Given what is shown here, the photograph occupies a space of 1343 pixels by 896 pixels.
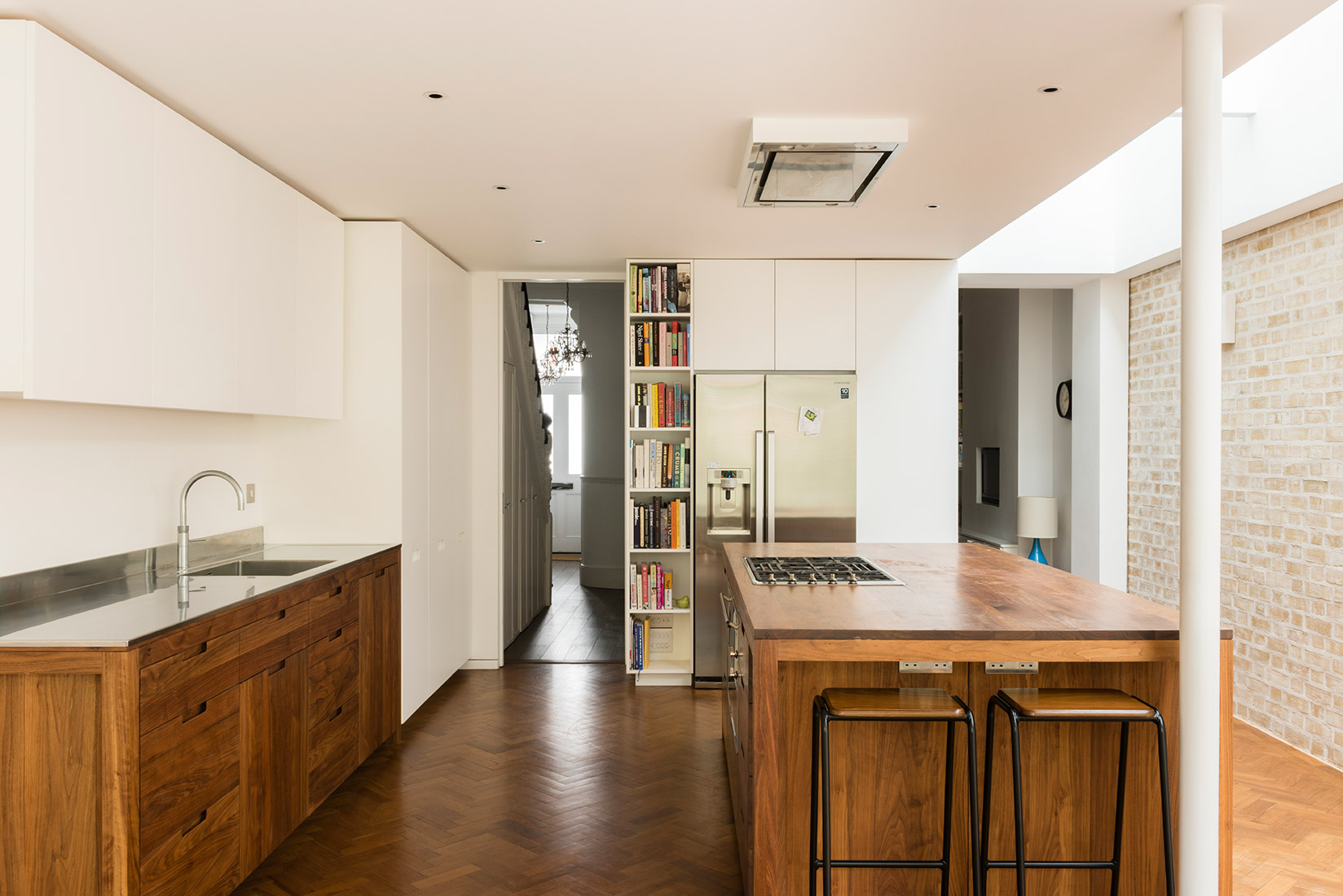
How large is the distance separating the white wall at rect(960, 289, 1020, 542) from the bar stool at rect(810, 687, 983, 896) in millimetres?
4701

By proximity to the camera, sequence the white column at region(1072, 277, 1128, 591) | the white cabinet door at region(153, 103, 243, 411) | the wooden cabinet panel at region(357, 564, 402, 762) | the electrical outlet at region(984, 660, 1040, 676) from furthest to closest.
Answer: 1. the white column at region(1072, 277, 1128, 591)
2. the wooden cabinet panel at region(357, 564, 402, 762)
3. the white cabinet door at region(153, 103, 243, 411)
4. the electrical outlet at region(984, 660, 1040, 676)

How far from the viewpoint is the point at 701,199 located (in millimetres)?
3697

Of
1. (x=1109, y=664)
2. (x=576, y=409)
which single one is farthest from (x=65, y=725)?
(x=576, y=409)

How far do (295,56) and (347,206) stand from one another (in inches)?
60.3

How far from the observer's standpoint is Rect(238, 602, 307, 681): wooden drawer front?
8.32 feet

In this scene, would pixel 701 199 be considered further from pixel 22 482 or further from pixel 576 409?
pixel 576 409

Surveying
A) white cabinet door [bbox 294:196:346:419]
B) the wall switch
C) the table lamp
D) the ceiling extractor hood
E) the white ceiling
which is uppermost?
the white ceiling

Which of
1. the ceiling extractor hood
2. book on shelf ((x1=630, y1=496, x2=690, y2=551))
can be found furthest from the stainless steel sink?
the ceiling extractor hood

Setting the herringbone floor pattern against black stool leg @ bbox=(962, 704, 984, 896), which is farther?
the herringbone floor pattern

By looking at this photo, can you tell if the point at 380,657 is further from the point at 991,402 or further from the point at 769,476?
the point at 991,402

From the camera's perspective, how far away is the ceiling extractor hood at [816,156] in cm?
279

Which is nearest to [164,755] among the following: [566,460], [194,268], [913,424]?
[194,268]

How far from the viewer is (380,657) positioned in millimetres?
3668

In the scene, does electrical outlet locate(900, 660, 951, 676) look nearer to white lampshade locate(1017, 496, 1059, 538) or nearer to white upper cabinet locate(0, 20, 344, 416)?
white upper cabinet locate(0, 20, 344, 416)
